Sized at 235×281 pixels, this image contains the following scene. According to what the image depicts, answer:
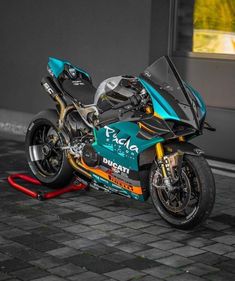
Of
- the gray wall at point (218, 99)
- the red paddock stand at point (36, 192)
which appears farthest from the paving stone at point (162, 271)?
the gray wall at point (218, 99)

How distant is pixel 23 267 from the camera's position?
17.6 ft

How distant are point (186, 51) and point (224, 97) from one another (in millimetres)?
856

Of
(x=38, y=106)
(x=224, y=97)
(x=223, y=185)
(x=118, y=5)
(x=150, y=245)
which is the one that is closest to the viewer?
(x=150, y=245)

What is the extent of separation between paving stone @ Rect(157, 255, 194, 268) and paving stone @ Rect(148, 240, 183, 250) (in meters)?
0.23

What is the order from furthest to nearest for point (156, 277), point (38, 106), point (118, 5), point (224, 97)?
point (38, 106) < point (118, 5) < point (224, 97) < point (156, 277)

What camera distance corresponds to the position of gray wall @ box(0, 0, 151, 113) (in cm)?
962

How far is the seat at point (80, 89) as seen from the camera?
730cm

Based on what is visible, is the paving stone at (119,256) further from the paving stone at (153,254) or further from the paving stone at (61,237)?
the paving stone at (61,237)

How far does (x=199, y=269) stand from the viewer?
17.7 ft

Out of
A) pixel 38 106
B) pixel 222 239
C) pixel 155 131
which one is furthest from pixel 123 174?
pixel 38 106

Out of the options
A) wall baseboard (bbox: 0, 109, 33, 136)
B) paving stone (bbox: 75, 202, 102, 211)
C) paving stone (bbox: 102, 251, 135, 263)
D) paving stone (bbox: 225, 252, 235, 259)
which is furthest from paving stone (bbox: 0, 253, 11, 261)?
wall baseboard (bbox: 0, 109, 33, 136)

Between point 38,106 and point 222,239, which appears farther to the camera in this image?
point 38,106

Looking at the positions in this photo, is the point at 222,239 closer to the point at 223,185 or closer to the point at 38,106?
the point at 223,185

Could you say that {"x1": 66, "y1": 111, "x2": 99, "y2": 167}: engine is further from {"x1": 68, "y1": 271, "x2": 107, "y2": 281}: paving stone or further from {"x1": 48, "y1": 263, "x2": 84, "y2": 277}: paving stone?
{"x1": 68, "y1": 271, "x2": 107, "y2": 281}: paving stone
